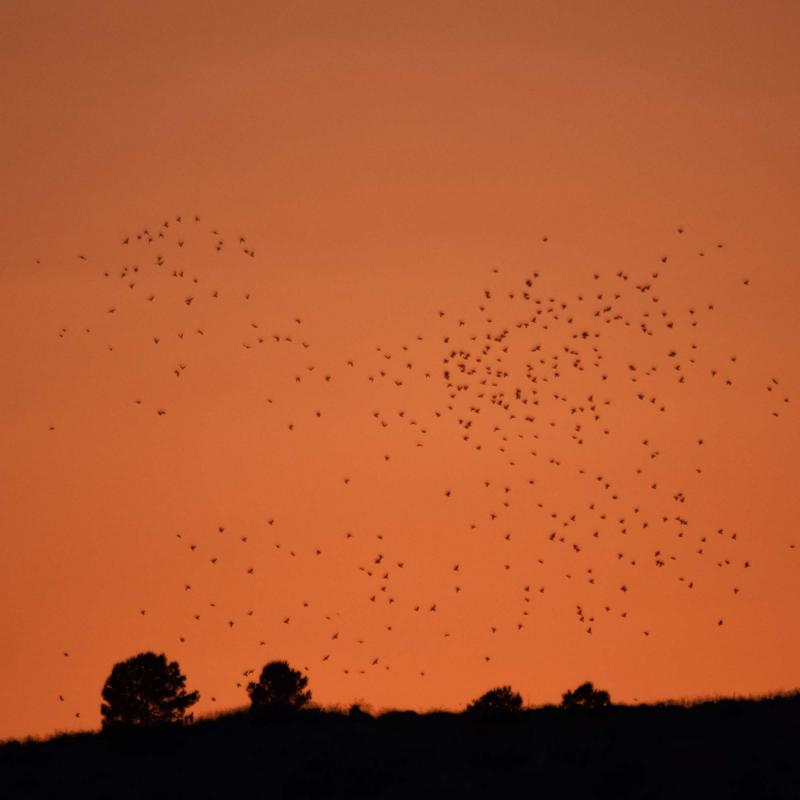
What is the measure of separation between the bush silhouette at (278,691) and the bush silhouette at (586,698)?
8456 millimetres

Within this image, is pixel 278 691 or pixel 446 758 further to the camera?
pixel 278 691

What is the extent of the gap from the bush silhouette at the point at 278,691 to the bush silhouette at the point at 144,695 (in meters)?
2.90

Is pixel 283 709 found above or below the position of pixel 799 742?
above

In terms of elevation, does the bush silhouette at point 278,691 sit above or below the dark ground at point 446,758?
above

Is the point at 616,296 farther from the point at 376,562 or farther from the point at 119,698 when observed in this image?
the point at 119,698

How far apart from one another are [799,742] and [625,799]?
20.6ft

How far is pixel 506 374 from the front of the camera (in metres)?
59.2

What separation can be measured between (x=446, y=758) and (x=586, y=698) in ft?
28.8

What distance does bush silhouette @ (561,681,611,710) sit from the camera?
224ft

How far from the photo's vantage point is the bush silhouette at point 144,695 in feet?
224

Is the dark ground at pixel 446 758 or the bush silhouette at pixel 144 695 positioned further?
the bush silhouette at pixel 144 695

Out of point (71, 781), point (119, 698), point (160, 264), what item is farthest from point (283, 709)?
point (160, 264)

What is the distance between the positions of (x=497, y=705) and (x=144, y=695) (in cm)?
1031

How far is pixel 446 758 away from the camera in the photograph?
200 feet
